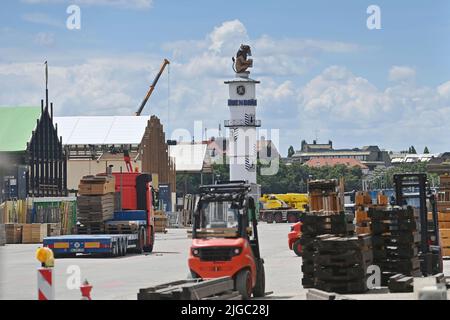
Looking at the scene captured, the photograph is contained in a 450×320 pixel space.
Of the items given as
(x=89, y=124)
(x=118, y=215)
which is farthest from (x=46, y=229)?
(x=89, y=124)

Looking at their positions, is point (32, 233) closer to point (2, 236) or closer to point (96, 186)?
point (2, 236)

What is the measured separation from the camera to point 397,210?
23469 mm

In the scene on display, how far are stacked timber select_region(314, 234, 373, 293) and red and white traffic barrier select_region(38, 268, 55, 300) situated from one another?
8118 mm

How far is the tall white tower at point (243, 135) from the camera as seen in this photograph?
355ft

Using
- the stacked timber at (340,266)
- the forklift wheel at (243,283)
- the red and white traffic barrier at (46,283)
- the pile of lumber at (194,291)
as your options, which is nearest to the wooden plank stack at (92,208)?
the stacked timber at (340,266)

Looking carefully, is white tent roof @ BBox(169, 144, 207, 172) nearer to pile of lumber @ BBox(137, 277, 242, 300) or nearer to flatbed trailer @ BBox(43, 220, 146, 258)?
flatbed trailer @ BBox(43, 220, 146, 258)

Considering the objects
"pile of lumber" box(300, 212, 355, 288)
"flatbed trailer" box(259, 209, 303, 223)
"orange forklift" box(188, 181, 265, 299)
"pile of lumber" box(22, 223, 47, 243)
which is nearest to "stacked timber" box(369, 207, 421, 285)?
"pile of lumber" box(300, 212, 355, 288)

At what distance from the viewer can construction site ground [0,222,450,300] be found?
73.0ft

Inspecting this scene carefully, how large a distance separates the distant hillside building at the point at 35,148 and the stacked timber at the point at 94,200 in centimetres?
3146

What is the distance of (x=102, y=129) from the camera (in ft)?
322

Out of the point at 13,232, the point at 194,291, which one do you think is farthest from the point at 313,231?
the point at 13,232

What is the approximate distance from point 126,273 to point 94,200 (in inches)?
436

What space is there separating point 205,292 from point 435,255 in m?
9.84

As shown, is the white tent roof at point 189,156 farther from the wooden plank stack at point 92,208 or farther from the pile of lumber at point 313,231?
the pile of lumber at point 313,231
